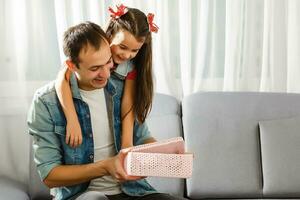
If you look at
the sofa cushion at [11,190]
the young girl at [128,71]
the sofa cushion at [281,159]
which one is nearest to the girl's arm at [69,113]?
the young girl at [128,71]

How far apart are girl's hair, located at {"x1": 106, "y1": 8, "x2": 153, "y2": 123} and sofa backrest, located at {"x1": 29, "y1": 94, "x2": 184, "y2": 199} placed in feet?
1.58

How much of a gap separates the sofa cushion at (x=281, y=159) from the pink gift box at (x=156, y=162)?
0.79m

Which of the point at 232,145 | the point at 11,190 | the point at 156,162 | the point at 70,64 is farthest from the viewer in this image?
the point at 232,145

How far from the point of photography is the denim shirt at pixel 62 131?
1.59m

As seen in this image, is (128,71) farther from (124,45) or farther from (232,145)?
(232,145)

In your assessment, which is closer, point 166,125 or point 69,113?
point 69,113

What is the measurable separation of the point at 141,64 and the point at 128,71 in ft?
0.16

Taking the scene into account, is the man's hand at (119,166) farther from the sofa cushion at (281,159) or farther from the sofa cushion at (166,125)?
the sofa cushion at (281,159)

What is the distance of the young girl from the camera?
157cm

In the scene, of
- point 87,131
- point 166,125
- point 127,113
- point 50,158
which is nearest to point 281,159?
point 166,125

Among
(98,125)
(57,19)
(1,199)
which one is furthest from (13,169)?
(98,125)

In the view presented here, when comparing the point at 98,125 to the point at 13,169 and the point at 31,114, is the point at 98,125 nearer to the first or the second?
the point at 31,114

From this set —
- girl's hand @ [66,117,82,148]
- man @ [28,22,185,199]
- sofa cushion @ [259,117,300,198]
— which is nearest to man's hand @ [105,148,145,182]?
man @ [28,22,185,199]

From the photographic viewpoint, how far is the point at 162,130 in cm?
221
